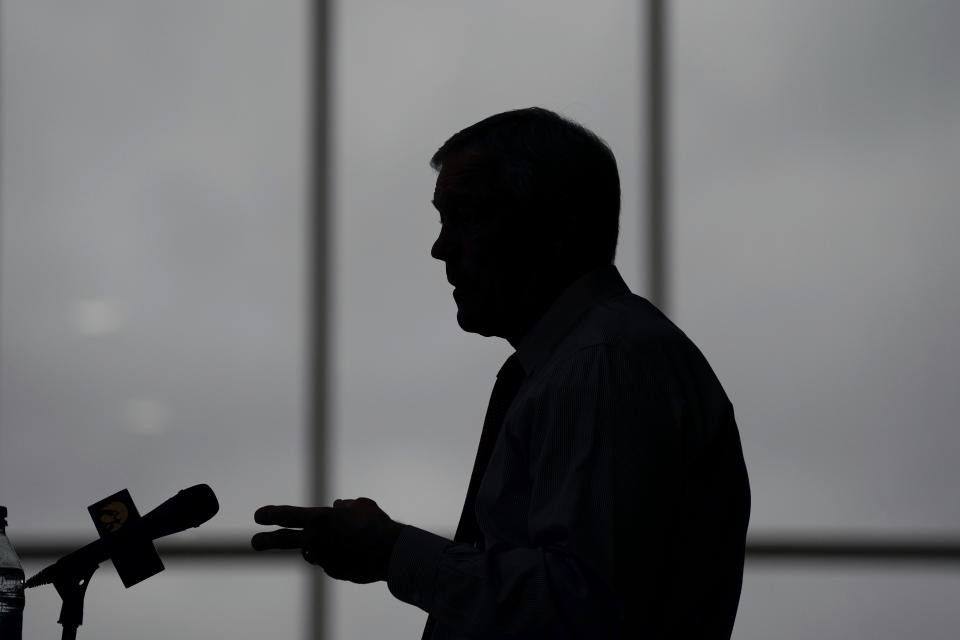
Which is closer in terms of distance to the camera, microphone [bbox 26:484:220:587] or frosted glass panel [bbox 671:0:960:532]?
microphone [bbox 26:484:220:587]

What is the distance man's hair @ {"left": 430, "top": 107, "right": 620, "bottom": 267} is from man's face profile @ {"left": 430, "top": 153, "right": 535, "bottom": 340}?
0.02 m

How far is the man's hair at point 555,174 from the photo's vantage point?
53.2 inches

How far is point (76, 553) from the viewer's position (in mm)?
1358

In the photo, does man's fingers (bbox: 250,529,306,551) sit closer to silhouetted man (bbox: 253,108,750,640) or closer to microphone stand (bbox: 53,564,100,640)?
silhouetted man (bbox: 253,108,750,640)

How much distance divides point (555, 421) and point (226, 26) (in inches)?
85.6

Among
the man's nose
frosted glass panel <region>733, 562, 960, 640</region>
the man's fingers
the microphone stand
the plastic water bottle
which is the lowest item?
frosted glass panel <region>733, 562, 960, 640</region>

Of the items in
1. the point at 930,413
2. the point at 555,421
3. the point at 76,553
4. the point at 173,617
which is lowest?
the point at 173,617

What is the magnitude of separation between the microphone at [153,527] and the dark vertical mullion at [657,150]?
181 centimetres

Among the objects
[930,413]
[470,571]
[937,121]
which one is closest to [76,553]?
[470,571]

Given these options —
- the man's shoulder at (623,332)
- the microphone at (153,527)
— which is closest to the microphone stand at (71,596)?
the microphone at (153,527)

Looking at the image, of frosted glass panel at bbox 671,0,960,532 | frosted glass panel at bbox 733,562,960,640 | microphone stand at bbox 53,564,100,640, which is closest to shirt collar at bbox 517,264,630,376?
microphone stand at bbox 53,564,100,640

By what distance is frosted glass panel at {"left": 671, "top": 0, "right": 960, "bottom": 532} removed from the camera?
2.93 meters

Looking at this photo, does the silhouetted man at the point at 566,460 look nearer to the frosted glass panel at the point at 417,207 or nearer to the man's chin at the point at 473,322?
the man's chin at the point at 473,322

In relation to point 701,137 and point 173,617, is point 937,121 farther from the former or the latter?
point 173,617
